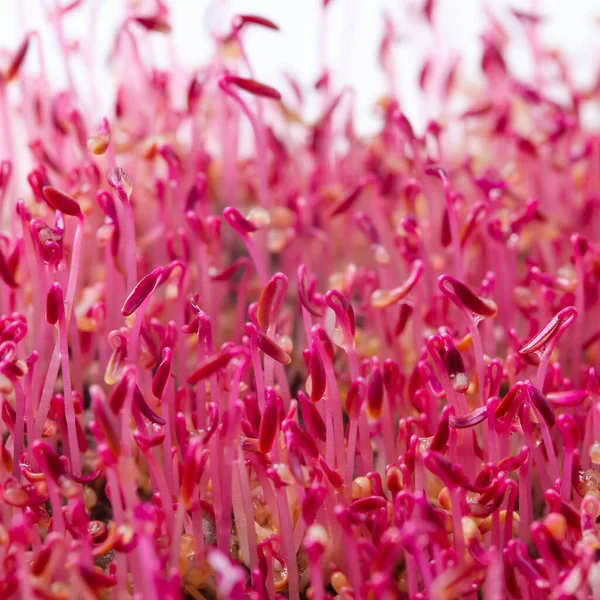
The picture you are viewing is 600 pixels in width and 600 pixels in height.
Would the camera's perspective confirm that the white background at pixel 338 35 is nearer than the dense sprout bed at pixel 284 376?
No

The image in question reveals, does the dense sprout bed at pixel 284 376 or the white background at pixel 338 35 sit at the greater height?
the white background at pixel 338 35

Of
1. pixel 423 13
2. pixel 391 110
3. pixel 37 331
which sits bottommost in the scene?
pixel 37 331

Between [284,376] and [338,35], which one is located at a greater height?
[338,35]

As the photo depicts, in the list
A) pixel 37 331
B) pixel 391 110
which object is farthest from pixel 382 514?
pixel 391 110

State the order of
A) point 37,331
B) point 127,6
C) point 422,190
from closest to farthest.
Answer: point 37,331, point 422,190, point 127,6

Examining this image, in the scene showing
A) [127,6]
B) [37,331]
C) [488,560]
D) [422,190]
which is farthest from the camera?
[127,6]

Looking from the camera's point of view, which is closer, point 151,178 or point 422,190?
point 422,190

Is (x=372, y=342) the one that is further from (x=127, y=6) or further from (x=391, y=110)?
(x=127, y=6)

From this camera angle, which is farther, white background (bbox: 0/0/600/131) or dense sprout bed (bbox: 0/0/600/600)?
white background (bbox: 0/0/600/131)

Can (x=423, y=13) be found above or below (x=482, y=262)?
above

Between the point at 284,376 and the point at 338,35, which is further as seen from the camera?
the point at 338,35

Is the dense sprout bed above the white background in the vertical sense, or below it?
below
